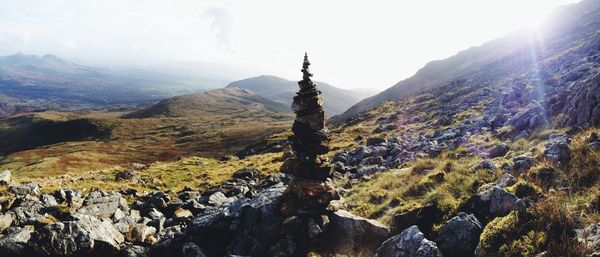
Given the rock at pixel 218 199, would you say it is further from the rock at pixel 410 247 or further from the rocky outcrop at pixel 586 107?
the rocky outcrop at pixel 586 107

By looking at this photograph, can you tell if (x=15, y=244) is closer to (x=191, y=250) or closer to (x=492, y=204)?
(x=191, y=250)

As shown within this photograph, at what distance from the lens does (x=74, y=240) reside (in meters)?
18.0

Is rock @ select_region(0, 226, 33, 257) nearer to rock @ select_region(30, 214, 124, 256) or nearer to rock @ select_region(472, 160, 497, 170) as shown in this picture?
rock @ select_region(30, 214, 124, 256)

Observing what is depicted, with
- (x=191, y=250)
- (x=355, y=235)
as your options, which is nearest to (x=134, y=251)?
(x=191, y=250)

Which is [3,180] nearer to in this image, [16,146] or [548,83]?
[548,83]

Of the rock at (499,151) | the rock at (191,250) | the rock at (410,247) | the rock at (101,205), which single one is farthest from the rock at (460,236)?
the rock at (101,205)

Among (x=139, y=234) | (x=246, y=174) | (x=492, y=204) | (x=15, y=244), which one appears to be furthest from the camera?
(x=246, y=174)

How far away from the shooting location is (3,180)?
28.1 meters

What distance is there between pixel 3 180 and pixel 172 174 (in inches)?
945

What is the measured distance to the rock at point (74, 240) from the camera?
17656 mm

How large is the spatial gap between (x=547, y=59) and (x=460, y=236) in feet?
269

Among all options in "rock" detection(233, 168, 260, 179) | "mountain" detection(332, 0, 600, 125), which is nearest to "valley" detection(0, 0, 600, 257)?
"rock" detection(233, 168, 260, 179)

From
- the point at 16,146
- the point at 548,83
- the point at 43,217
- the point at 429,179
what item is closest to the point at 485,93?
the point at 548,83

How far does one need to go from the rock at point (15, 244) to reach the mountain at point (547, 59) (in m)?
33.8
